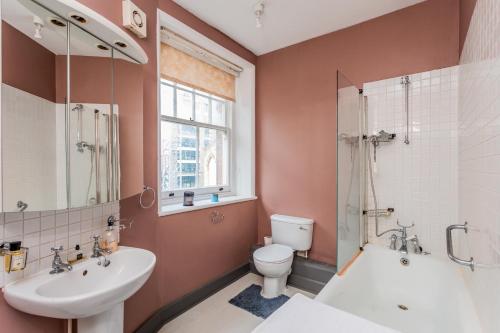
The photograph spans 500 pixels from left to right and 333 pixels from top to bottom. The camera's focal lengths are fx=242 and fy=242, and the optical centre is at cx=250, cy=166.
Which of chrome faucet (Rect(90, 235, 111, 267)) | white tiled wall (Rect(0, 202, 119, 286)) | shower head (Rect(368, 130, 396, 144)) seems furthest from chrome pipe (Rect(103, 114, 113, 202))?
shower head (Rect(368, 130, 396, 144))

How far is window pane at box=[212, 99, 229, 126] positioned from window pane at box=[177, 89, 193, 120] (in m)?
0.35

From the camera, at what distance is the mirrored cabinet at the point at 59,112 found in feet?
3.41

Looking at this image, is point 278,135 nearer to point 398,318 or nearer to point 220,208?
point 220,208

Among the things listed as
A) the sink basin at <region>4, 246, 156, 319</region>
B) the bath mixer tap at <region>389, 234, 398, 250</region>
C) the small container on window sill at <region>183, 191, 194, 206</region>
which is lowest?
the bath mixer tap at <region>389, 234, 398, 250</region>

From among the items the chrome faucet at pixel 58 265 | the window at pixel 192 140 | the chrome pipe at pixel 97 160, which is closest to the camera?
the chrome faucet at pixel 58 265

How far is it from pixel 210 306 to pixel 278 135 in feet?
6.18

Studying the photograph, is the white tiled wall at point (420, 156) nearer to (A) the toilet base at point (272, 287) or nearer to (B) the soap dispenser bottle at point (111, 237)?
(A) the toilet base at point (272, 287)

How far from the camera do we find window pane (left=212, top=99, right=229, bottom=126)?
9.35 ft

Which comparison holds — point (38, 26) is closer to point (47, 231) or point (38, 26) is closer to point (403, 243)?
point (47, 231)

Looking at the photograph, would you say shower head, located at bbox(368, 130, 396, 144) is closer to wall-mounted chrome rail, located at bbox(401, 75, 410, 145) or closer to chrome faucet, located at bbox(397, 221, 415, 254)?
wall-mounted chrome rail, located at bbox(401, 75, 410, 145)

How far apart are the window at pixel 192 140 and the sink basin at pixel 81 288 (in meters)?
0.86

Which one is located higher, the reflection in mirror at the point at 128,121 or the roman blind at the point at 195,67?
the roman blind at the point at 195,67

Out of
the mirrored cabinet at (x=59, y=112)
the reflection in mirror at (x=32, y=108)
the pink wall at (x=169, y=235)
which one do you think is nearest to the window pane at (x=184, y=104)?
the pink wall at (x=169, y=235)

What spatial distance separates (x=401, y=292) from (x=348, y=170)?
1108 millimetres
